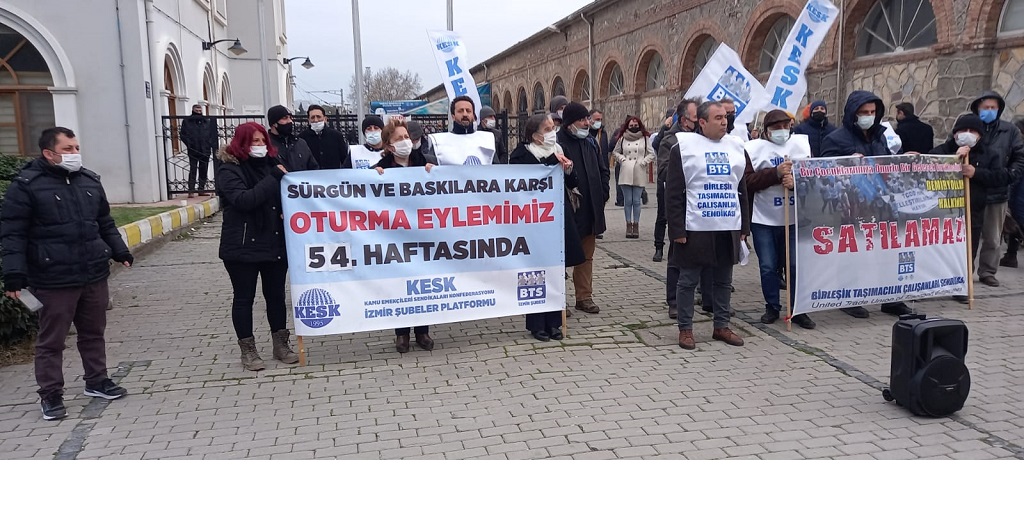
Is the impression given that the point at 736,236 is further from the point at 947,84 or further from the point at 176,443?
the point at 947,84

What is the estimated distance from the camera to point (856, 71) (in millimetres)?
13688

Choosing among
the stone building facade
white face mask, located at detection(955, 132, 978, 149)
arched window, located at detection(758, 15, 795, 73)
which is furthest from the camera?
arched window, located at detection(758, 15, 795, 73)

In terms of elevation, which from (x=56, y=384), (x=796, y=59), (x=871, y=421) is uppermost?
(x=796, y=59)

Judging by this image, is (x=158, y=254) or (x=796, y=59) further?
(x=158, y=254)

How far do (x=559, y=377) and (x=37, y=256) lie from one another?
342cm

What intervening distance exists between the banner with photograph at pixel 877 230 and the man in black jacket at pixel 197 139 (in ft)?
42.3

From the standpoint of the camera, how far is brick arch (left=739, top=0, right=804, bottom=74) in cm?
1519

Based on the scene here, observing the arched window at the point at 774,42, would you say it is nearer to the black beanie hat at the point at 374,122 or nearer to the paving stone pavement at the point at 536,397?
the paving stone pavement at the point at 536,397

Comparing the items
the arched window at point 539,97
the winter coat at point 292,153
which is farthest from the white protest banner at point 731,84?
the arched window at point 539,97

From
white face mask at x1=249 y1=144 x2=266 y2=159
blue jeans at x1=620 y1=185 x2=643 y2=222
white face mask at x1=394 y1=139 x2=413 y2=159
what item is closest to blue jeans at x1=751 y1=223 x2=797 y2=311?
white face mask at x1=394 y1=139 x2=413 y2=159

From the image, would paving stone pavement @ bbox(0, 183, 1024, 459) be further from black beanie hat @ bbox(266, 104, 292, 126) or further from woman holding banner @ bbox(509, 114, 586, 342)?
black beanie hat @ bbox(266, 104, 292, 126)

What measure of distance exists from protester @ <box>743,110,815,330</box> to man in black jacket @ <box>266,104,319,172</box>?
373cm

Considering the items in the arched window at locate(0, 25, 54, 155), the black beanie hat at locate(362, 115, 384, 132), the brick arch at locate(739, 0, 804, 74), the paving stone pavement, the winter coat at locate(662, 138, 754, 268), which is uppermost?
the brick arch at locate(739, 0, 804, 74)

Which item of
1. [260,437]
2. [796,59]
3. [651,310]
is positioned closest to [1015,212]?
[796,59]
